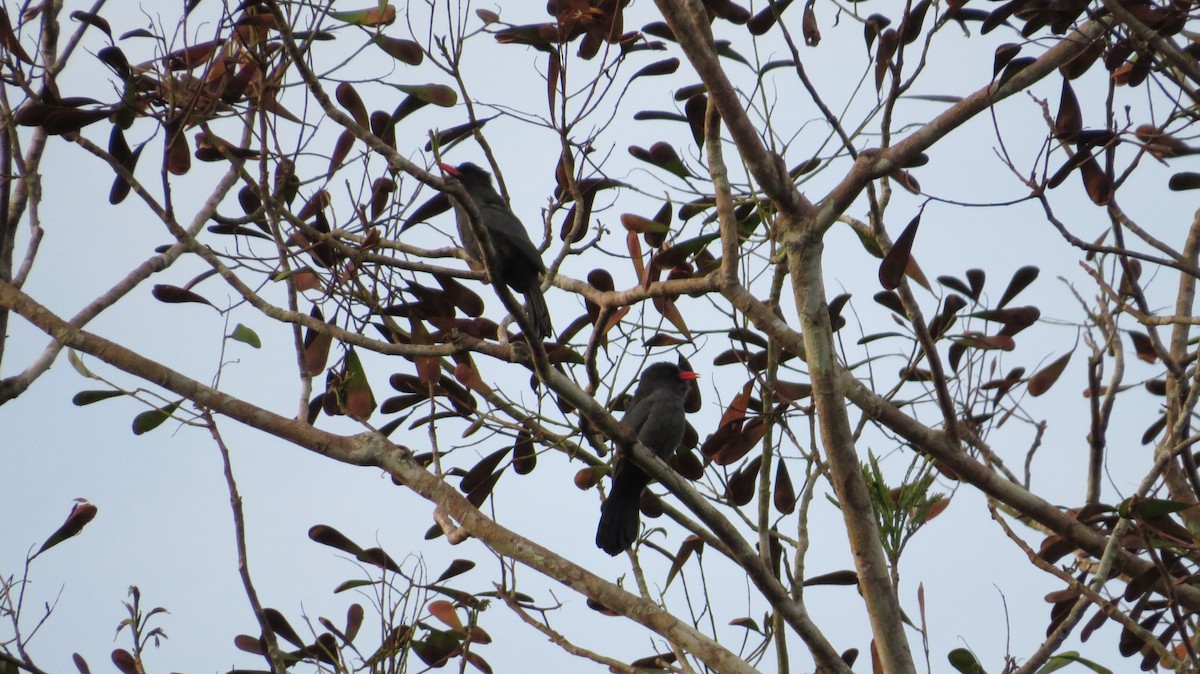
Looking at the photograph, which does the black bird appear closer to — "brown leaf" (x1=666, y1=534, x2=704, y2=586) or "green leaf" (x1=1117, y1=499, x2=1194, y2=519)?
"brown leaf" (x1=666, y1=534, x2=704, y2=586)

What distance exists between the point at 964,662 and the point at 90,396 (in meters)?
2.95

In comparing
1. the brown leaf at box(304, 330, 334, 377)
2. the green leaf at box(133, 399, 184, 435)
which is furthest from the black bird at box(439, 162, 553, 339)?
the green leaf at box(133, 399, 184, 435)

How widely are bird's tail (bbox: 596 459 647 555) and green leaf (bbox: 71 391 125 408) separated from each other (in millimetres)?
1907

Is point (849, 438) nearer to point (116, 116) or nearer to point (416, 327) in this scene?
point (416, 327)

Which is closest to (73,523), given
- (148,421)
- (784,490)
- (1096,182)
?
A: (148,421)

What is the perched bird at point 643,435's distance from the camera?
4383 millimetres

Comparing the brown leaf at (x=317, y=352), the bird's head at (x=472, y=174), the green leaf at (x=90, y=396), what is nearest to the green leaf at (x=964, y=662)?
the brown leaf at (x=317, y=352)

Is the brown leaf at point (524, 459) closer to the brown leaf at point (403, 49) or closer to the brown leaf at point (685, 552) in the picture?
the brown leaf at point (685, 552)

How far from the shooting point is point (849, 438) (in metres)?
3.13

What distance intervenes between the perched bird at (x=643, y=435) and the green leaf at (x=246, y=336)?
1358 mm

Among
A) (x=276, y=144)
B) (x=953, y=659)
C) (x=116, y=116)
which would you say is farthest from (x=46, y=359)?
(x=953, y=659)

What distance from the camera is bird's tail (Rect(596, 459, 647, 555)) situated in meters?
4.31

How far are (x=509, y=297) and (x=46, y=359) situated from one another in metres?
1.64

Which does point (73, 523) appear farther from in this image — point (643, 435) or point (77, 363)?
point (643, 435)
